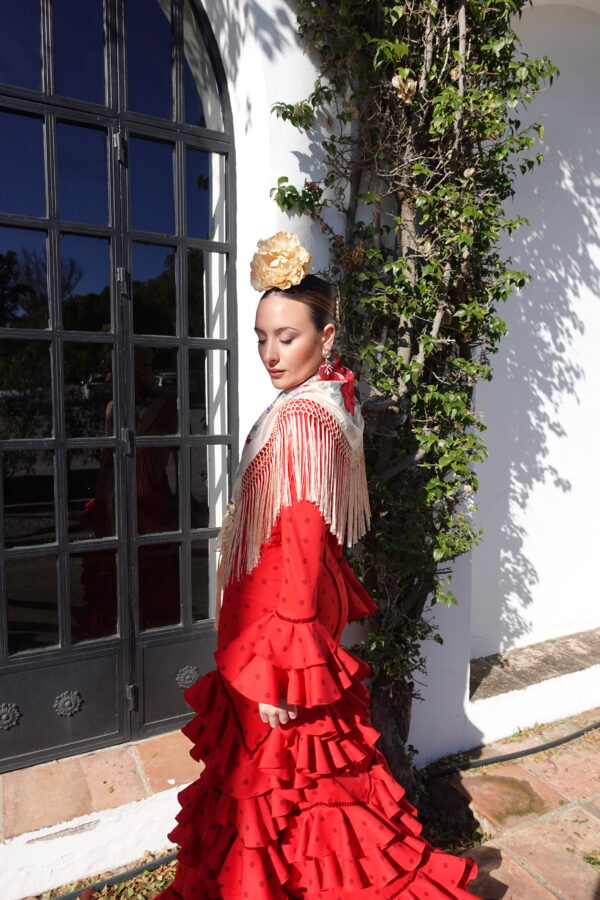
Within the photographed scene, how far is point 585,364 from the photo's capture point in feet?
13.7

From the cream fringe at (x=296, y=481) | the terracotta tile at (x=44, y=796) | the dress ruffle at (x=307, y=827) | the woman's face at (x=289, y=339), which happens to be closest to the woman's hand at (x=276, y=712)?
the dress ruffle at (x=307, y=827)

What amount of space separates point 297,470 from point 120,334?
1284mm

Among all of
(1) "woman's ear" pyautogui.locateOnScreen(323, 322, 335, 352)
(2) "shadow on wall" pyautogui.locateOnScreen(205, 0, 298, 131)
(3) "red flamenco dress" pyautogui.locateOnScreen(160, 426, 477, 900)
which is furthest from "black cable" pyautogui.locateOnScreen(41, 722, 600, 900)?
(2) "shadow on wall" pyautogui.locateOnScreen(205, 0, 298, 131)

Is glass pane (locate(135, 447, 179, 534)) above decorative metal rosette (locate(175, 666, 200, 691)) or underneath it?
above

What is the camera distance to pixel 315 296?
178 centimetres

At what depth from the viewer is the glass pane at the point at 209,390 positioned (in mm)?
2816

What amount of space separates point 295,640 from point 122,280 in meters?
1.64

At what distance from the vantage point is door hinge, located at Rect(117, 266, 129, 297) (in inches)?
100

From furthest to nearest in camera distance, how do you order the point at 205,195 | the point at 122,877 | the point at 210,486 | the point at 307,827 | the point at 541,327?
the point at 541,327, the point at 210,486, the point at 205,195, the point at 122,877, the point at 307,827

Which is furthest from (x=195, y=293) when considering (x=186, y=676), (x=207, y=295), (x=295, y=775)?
(x=295, y=775)

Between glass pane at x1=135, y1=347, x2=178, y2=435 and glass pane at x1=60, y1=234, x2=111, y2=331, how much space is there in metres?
0.21

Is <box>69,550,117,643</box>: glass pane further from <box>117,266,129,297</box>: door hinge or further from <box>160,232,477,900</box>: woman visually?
<box>117,266,129,297</box>: door hinge

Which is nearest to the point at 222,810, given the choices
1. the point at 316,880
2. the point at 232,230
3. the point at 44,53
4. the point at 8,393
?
the point at 316,880

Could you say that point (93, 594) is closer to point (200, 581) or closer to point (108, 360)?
point (200, 581)
